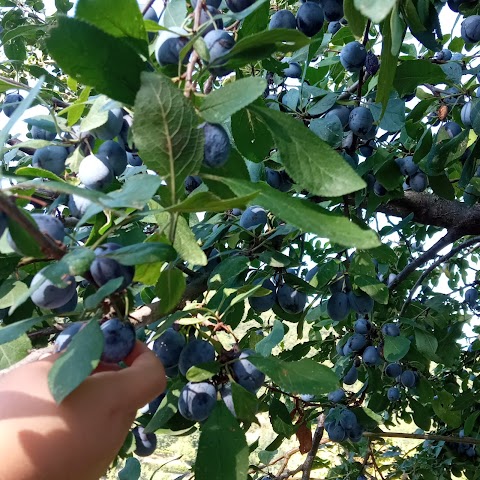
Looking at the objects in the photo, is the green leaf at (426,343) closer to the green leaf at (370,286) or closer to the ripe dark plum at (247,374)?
the green leaf at (370,286)

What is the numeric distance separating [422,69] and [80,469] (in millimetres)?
932

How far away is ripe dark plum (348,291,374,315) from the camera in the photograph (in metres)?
1.43

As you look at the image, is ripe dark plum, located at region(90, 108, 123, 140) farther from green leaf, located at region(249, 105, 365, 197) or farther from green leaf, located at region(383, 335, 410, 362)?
green leaf, located at region(383, 335, 410, 362)

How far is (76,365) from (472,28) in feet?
3.82

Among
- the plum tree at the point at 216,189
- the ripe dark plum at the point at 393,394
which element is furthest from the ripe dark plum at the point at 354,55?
the ripe dark plum at the point at 393,394

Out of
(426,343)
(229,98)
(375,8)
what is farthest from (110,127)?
(426,343)

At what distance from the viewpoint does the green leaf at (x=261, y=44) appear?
0.60 m

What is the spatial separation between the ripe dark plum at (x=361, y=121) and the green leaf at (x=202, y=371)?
57 centimetres

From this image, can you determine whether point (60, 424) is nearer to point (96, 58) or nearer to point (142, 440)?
point (96, 58)

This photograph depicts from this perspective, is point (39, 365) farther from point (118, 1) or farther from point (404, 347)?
point (404, 347)

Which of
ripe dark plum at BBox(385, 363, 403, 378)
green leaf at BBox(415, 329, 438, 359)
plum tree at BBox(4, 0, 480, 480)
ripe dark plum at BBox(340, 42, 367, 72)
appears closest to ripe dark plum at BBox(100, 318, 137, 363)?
plum tree at BBox(4, 0, 480, 480)

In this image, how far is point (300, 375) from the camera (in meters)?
0.75

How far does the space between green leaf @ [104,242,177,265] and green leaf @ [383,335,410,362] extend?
1.04 meters

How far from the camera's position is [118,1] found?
0.58m
